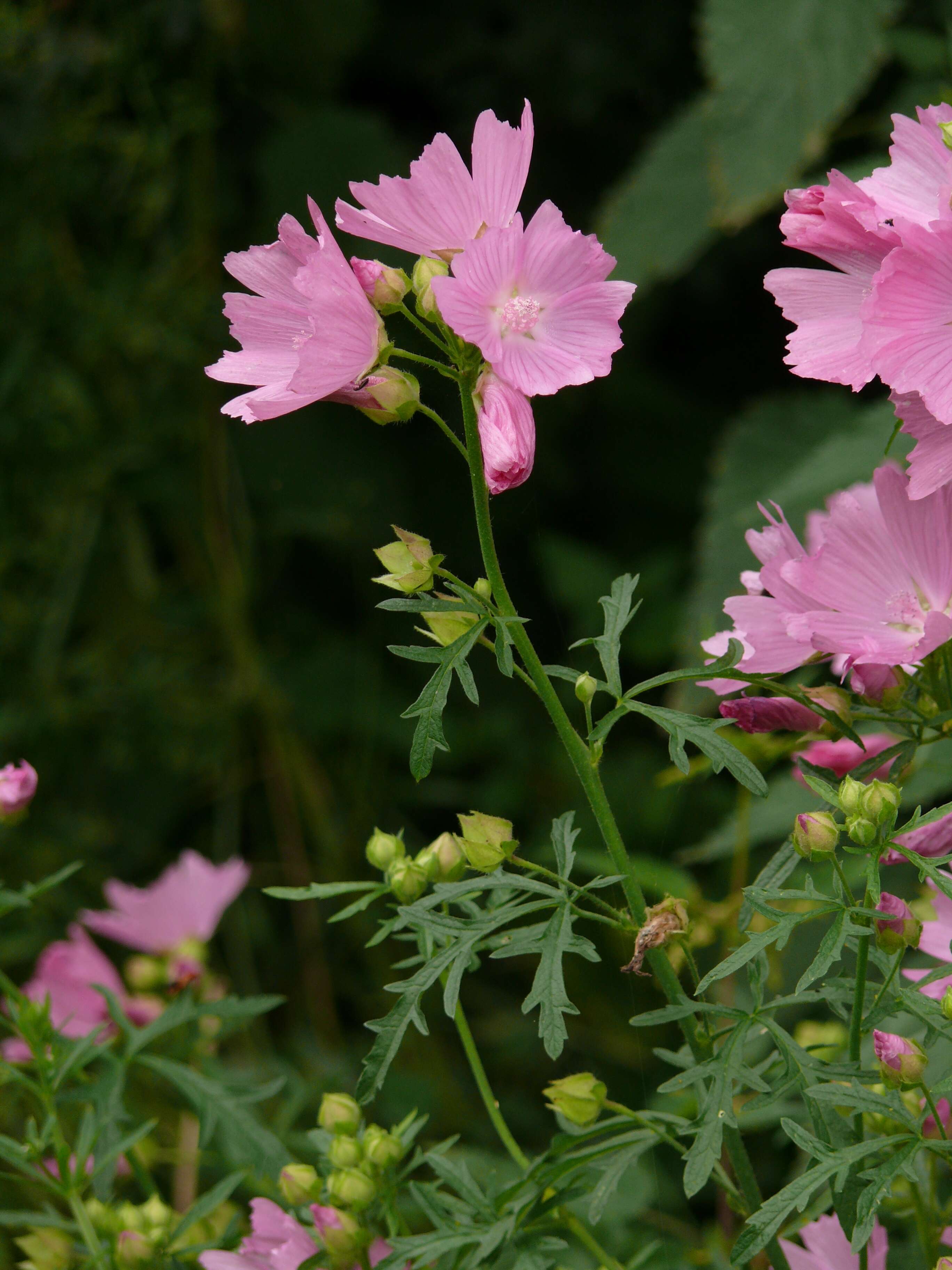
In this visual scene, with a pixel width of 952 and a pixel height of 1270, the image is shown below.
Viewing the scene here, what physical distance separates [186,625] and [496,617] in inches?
45.2

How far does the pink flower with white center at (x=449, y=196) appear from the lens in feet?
1.18

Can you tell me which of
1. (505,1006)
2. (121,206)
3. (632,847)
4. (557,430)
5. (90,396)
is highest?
(121,206)

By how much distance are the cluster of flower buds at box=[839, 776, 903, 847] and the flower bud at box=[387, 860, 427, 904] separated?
132 mm

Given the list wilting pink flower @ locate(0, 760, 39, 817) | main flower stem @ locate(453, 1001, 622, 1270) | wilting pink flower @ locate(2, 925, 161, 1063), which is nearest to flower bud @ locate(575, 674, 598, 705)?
main flower stem @ locate(453, 1001, 622, 1270)

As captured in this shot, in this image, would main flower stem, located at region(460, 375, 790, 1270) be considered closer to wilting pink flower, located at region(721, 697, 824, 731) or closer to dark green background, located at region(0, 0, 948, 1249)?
wilting pink flower, located at region(721, 697, 824, 731)

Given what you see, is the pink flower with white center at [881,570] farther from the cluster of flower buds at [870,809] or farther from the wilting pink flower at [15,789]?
the wilting pink flower at [15,789]

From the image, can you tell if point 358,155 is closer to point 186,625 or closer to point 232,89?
point 232,89

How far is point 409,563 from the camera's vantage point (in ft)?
1.18

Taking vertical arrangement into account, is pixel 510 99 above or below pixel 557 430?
above

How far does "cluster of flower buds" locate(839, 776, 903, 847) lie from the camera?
1.15 feet

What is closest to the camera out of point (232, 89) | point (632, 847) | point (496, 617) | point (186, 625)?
point (496, 617)

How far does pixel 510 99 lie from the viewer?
55.6 inches

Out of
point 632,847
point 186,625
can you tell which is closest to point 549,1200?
point 632,847

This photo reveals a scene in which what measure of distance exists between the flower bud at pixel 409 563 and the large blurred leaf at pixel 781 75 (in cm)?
75
